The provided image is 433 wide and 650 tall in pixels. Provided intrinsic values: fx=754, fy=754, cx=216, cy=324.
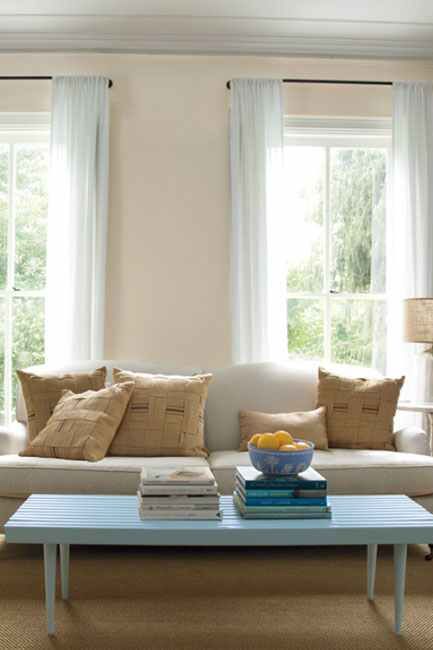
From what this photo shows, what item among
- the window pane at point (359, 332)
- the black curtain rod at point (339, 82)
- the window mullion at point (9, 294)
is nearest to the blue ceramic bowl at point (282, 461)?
the window pane at point (359, 332)

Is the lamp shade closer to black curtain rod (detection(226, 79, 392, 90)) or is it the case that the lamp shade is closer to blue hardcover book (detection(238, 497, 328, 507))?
black curtain rod (detection(226, 79, 392, 90))

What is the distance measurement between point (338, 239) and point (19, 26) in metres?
2.42

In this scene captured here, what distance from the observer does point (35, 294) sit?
4.89 m

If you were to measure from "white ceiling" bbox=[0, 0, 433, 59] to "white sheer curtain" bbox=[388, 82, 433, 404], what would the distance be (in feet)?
1.70

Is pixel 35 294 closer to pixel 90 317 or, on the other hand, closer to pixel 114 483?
pixel 90 317

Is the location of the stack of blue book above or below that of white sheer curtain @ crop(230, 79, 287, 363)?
below

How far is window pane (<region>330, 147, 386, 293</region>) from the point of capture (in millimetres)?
5016

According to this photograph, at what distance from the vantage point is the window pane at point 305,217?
5.01 m

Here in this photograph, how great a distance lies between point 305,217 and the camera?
16.5 feet

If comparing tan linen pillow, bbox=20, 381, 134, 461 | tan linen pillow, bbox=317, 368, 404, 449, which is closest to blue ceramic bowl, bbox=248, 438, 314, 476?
tan linen pillow, bbox=20, 381, 134, 461

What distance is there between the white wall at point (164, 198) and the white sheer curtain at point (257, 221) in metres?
0.13

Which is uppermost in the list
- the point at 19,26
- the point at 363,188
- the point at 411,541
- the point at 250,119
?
the point at 19,26

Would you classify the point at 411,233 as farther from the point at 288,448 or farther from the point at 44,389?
the point at 288,448

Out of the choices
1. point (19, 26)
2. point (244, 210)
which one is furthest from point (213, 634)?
point (19, 26)
